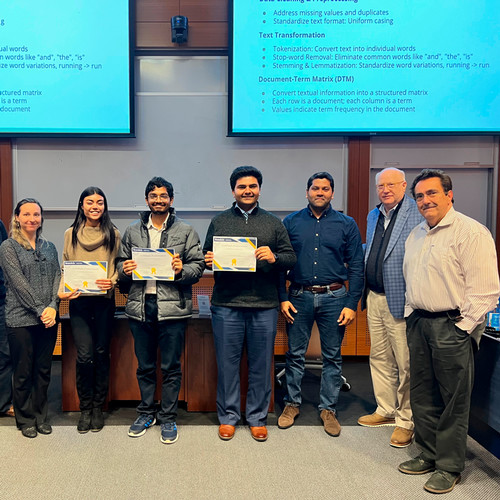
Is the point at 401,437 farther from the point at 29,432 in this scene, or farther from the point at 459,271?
the point at 29,432

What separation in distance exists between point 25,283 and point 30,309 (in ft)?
0.51

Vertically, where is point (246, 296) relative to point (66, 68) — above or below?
below

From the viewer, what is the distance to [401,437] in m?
2.46

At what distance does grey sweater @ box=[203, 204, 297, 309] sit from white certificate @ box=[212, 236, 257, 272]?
0.33 feet

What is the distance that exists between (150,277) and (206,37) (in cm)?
271

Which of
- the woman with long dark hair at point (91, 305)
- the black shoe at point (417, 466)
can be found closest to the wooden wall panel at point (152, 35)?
the woman with long dark hair at point (91, 305)

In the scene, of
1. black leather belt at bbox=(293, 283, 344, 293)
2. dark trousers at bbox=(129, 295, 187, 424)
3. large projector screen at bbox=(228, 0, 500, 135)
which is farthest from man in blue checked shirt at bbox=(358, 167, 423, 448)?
large projector screen at bbox=(228, 0, 500, 135)

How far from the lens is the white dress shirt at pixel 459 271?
191 cm

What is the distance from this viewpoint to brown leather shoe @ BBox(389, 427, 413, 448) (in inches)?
95.7

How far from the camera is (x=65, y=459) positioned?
7.34 ft

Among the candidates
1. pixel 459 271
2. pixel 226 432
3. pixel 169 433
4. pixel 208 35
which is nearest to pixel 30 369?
pixel 169 433

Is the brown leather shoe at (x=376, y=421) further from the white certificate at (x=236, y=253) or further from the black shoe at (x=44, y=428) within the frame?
the black shoe at (x=44, y=428)

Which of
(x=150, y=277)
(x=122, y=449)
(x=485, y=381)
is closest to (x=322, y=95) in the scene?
(x=150, y=277)

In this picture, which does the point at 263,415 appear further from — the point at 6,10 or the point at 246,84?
the point at 6,10
